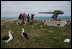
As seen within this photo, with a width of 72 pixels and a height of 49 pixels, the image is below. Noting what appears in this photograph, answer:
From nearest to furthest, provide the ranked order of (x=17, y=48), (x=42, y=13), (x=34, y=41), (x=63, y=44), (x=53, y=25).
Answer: (x=17, y=48) → (x=63, y=44) → (x=34, y=41) → (x=53, y=25) → (x=42, y=13)

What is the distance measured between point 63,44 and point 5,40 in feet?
16.7

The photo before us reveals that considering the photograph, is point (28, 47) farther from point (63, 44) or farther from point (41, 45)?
point (63, 44)

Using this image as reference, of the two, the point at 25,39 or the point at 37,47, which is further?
the point at 25,39

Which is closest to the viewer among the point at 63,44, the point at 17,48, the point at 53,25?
the point at 17,48

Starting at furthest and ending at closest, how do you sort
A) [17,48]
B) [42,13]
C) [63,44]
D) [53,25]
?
[42,13] → [53,25] → [63,44] → [17,48]

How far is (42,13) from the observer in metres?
34.5

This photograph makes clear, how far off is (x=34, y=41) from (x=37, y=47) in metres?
1.55

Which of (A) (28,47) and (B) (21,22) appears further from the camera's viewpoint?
(B) (21,22)


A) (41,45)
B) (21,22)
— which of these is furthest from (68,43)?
(21,22)

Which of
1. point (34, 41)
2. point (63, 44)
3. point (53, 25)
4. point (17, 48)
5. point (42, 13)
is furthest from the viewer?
point (42, 13)

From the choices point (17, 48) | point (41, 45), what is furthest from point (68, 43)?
point (17, 48)

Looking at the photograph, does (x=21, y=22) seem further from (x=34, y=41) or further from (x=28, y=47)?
(x=28, y=47)

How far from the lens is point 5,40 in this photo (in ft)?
42.1

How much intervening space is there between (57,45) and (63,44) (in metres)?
0.62
